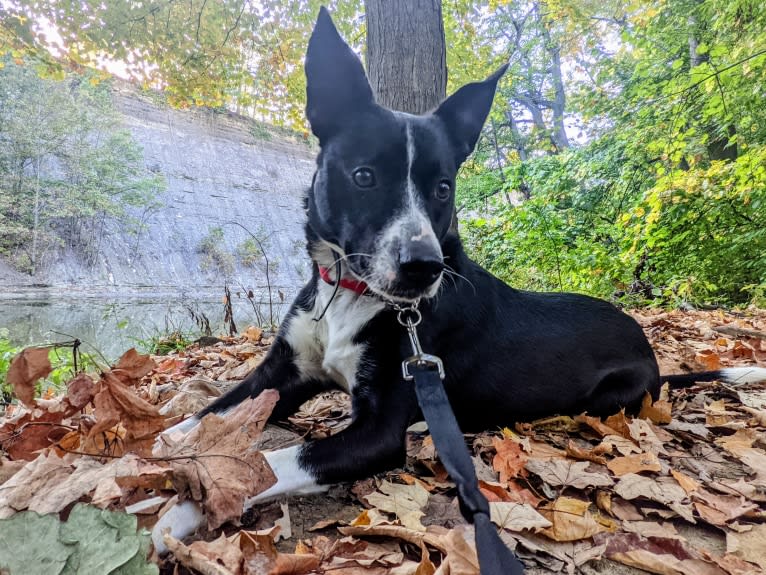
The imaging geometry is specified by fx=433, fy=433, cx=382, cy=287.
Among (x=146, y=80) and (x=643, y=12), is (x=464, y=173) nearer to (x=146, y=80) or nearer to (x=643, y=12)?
(x=643, y=12)

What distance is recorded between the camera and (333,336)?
1855 mm

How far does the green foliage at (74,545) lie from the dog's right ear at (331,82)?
1724 millimetres

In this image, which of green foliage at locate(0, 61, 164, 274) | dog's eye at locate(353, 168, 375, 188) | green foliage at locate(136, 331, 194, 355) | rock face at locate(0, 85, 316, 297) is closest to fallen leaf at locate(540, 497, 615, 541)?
dog's eye at locate(353, 168, 375, 188)

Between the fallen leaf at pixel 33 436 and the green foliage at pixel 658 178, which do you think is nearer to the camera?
the fallen leaf at pixel 33 436

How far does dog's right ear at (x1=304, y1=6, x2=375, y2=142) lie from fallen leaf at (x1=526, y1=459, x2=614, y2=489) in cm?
164

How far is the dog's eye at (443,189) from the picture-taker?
6.32 ft

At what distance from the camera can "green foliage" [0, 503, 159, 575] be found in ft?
2.28

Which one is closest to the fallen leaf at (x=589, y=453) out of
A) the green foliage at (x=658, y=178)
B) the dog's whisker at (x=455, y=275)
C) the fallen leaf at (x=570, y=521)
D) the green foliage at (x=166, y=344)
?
the fallen leaf at (x=570, y=521)

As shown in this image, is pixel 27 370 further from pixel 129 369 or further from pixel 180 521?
pixel 180 521

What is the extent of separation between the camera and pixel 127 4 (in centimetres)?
648

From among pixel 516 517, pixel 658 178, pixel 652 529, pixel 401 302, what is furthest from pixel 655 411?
pixel 658 178

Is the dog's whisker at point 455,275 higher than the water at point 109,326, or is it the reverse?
the dog's whisker at point 455,275

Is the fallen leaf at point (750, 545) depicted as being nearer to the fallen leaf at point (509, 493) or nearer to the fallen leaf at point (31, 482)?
the fallen leaf at point (509, 493)

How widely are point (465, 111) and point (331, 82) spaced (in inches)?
27.3
